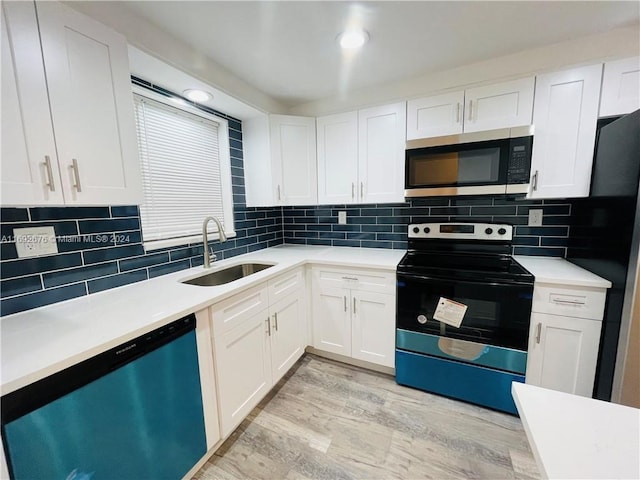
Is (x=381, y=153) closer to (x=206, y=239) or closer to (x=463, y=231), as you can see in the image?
(x=463, y=231)

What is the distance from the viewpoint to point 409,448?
4.76ft

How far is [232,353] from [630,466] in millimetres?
1442

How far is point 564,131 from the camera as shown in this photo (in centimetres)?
159

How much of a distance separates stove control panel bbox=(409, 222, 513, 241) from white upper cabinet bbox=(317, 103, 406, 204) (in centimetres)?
36

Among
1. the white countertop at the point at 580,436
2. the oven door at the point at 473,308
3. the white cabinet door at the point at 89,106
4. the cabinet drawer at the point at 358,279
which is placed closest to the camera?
the white countertop at the point at 580,436

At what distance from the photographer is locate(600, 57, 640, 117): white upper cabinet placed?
1.43m

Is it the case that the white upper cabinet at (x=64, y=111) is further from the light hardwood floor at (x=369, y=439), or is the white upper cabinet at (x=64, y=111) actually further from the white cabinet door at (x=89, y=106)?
the light hardwood floor at (x=369, y=439)

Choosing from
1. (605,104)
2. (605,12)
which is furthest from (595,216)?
(605,12)

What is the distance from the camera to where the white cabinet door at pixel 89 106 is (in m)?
0.97

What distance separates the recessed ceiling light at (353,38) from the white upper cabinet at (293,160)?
2.71 feet

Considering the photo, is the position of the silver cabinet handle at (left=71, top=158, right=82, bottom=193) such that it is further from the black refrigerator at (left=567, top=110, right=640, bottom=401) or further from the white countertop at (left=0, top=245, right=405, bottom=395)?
the black refrigerator at (left=567, top=110, right=640, bottom=401)

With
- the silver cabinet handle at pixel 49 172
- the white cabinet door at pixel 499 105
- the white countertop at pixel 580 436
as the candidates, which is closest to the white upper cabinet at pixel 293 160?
the white cabinet door at pixel 499 105

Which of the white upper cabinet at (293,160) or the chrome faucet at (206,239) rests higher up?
the white upper cabinet at (293,160)

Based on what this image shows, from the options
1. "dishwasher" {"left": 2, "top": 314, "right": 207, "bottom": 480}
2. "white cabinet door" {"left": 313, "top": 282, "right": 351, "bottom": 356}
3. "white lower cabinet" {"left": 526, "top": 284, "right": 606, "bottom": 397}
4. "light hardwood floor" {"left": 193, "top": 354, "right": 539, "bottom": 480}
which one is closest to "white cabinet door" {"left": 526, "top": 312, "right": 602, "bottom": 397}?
"white lower cabinet" {"left": 526, "top": 284, "right": 606, "bottom": 397}
